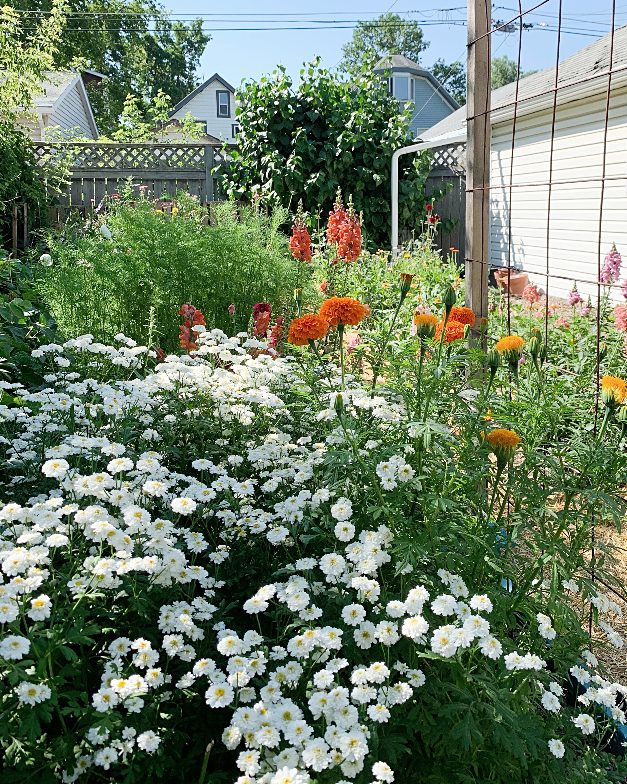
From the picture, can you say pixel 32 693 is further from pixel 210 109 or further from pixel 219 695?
pixel 210 109

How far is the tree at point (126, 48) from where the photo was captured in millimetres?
31781

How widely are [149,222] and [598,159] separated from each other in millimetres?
7064

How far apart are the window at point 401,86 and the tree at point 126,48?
11.7m

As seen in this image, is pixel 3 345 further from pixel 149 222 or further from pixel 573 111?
pixel 573 111

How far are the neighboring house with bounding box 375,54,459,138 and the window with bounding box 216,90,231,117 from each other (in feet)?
33.3

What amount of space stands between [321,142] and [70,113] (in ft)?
58.1

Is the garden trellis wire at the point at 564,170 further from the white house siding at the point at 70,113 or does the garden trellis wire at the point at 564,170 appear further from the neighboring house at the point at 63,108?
the white house siding at the point at 70,113

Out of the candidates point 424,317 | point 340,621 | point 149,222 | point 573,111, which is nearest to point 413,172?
point 573,111

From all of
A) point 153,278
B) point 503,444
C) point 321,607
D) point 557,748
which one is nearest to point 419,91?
point 153,278

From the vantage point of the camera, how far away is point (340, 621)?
5.29ft

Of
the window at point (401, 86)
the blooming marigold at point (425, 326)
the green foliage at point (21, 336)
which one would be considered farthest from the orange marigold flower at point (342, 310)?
the window at point (401, 86)

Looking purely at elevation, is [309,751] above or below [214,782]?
above

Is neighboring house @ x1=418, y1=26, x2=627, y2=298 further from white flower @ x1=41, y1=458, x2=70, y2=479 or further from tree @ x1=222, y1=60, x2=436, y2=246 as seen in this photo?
white flower @ x1=41, y1=458, x2=70, y2=479

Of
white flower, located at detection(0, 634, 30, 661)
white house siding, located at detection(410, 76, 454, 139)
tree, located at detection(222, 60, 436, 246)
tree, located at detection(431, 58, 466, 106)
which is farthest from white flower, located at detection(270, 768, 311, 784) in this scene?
tree, located at detection(431, 58, 466, 106)
